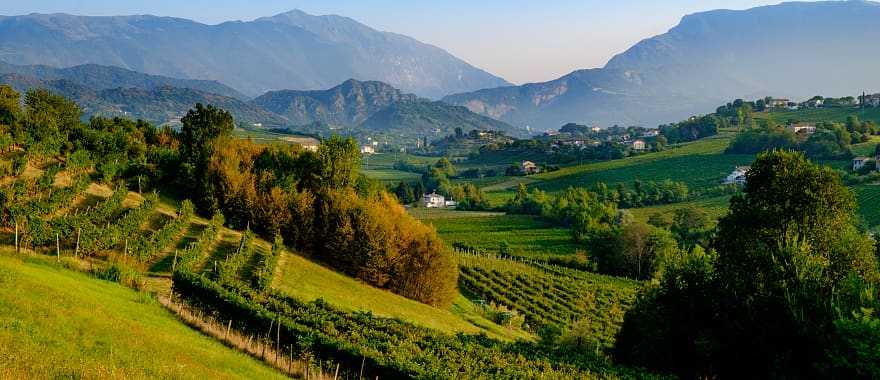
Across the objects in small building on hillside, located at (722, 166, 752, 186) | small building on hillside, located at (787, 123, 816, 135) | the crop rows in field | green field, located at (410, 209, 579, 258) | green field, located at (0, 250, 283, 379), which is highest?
small building on hillside, located at (787, 123, 816, 135)

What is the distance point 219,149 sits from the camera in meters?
48.7

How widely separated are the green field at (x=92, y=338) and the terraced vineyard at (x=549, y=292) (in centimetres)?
3237

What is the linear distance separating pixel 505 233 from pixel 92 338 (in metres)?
83.2

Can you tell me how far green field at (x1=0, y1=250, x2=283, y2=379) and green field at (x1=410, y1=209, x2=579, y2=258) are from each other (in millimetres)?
63795

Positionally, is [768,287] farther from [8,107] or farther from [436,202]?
[436,202]

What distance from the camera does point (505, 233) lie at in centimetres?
9538

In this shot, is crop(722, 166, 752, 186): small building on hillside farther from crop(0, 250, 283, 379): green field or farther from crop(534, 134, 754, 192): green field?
crop(0, 250, 283, 379): green field

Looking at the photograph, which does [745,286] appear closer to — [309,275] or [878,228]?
[309,275]

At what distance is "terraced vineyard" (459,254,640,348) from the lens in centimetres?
5262

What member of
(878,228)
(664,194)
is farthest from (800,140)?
(878,228)

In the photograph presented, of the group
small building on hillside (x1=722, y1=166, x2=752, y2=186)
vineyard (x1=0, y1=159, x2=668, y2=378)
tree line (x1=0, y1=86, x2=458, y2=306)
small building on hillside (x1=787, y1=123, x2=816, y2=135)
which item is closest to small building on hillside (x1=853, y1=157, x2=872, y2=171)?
small building on hillside (x1=722, y1=166, x2=752, y2=186)

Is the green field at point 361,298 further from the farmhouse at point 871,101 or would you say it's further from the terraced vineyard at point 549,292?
the farmhouse at point 871,101

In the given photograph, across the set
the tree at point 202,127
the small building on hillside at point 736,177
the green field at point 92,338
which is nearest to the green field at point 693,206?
the small building on hillside at point 736,177

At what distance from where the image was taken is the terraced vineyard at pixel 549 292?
52625 mm
